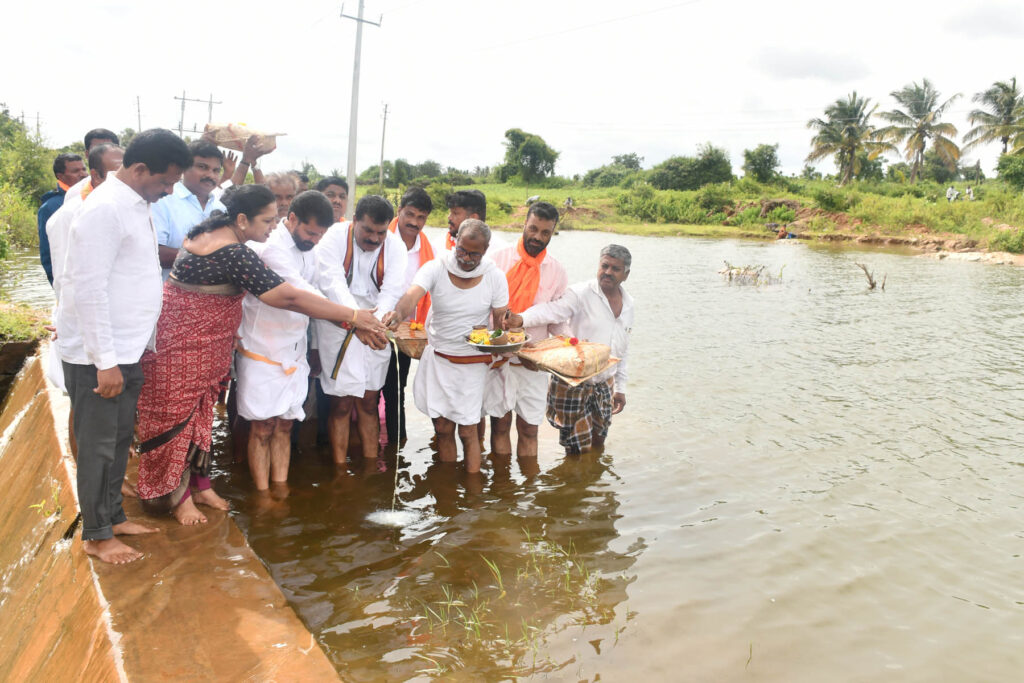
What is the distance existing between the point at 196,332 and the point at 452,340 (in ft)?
5.22

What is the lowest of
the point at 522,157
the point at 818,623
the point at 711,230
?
the point at 818,623

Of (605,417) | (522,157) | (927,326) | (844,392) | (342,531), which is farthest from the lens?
(522,157)

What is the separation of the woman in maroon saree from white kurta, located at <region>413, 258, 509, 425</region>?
0.94 m

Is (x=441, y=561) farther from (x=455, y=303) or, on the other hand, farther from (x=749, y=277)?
(x=749, y=277)

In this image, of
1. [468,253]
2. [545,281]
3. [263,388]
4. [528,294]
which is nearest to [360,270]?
[468,253]

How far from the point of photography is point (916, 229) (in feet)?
113

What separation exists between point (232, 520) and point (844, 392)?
7.49 metres

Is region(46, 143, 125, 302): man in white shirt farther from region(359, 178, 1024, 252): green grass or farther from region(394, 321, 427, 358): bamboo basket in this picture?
region(359, 178, 1024, 252): green grass

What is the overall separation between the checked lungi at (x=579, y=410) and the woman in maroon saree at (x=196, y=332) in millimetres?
2141

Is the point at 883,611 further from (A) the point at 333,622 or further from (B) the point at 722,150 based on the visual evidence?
(B) the point at 722,150

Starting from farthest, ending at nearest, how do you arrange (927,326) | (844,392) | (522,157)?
(522,157), (927,326), (844,392)

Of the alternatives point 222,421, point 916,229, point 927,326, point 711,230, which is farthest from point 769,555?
point 711,230

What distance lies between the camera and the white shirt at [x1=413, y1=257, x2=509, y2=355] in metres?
4.38

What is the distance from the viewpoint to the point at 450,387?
4.59 meters
